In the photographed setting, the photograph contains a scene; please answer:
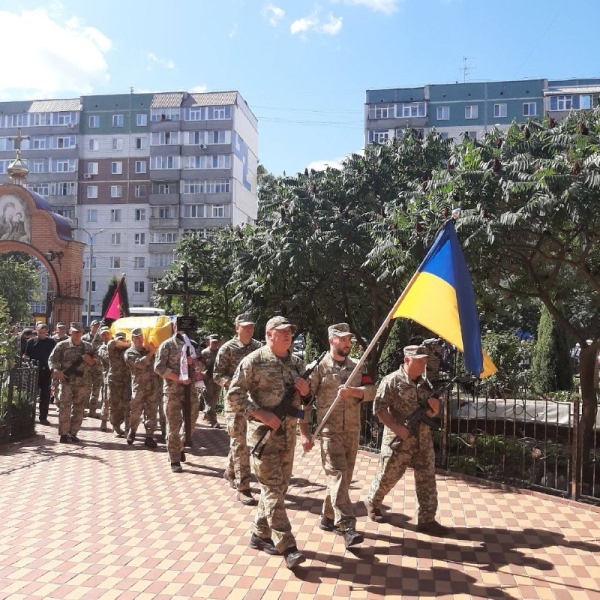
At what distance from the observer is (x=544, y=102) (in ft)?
163

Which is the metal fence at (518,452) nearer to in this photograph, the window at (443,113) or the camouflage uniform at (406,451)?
the camouflage uniform at (406,451)

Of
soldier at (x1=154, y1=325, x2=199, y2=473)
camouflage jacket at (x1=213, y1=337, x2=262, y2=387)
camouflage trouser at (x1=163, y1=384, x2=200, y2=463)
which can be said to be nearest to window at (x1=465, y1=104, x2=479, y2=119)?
soldier at (x1=154, y1=325, x2=199, y2=473)

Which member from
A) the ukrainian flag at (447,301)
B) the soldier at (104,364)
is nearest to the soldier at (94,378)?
the soldier at (104,364)

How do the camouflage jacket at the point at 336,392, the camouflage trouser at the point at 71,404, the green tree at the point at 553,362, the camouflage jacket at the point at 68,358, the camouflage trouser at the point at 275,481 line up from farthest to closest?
the green tree at the point at 553,362, the camouflage jacket at the point at 68,358, the camouflage trouser at the point at 71,404, the camouflage jacket at the point at 336,392, the camouflage trouser at the point at 275,481

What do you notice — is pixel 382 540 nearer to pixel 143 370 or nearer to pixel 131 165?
pixel 143 370

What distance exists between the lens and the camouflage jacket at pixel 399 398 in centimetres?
632

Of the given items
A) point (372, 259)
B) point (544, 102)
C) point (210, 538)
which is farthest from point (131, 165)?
point (210, 538)

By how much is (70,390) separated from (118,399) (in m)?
1.02

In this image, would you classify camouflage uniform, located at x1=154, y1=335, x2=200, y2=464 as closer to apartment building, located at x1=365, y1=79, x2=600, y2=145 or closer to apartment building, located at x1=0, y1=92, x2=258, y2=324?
apartment building, located at x1=365, y1=79, x2=600, y2=145

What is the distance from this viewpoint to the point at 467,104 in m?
51.1

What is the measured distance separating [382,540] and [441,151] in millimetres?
10178

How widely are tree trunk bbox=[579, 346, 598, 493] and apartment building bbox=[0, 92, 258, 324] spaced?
44.2m

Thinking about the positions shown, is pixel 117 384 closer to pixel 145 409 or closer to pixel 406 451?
pixel 145 409

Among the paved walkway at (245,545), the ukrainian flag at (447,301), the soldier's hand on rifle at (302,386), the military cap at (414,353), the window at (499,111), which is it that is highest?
the window at (499,111)
